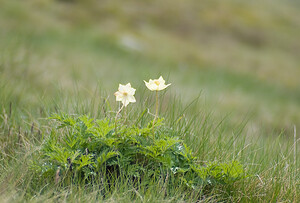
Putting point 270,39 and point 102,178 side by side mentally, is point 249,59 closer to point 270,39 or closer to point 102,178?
point 270,39

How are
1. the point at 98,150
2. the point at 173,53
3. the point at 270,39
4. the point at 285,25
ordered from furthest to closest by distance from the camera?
the point at 285,25
the point at 270,39
the point at 173,53
the point at 98,150

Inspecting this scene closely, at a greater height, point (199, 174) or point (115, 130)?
point (115, 130)

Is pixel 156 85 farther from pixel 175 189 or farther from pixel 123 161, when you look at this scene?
pixel 175 189

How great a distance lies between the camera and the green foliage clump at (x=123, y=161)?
122 inches

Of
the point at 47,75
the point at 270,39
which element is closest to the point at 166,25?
the point at 270,39

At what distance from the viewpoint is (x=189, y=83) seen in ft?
46.8

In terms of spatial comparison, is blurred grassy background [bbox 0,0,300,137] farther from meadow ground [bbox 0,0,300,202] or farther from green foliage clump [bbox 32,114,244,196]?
green foliage clump [bbox 32,114,244,196]

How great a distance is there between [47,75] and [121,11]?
15.0 metres

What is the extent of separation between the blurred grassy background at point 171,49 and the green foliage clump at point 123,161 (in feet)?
7.15

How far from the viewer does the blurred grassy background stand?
1099 centimetres

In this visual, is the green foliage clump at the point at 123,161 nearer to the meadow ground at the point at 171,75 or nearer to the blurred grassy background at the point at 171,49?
the meadow ground at the point at 171,75

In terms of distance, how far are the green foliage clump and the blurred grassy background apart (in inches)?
85.8

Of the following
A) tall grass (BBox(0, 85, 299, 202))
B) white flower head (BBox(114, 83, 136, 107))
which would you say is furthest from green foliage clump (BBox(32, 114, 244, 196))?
white flower head (BBox(114, 83, 136, 107))

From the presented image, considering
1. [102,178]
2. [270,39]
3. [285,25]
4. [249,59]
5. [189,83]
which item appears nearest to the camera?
[102,178]
